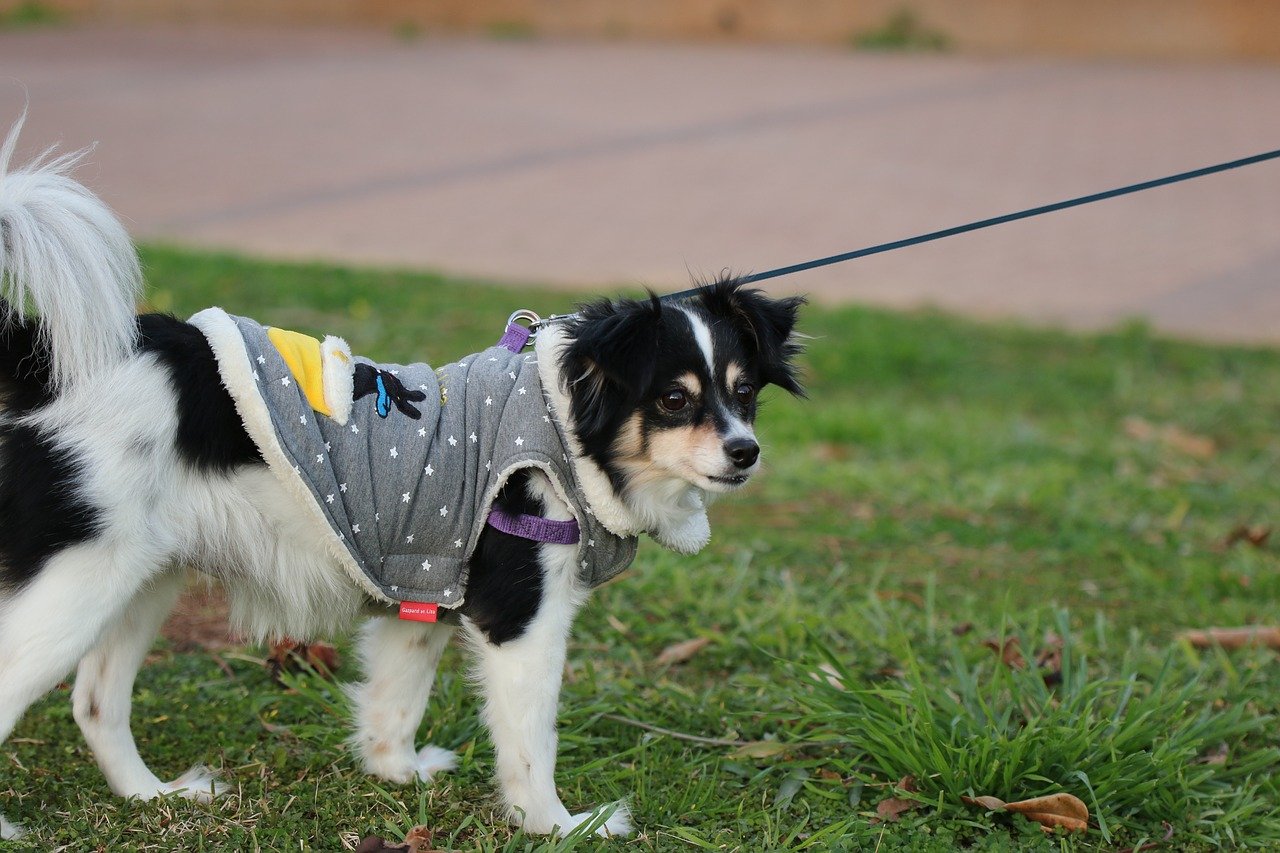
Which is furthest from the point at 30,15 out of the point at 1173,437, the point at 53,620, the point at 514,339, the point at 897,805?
the point at 897,805

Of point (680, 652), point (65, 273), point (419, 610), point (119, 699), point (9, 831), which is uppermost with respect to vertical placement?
point (65, 273)

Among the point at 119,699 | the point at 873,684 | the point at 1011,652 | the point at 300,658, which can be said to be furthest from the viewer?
the point at 1011,652

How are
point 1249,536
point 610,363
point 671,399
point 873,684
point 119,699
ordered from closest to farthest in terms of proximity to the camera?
1. point 610,363
2. point 671,399
3. point 119,699
4. point 873,684
5. point 1249,536

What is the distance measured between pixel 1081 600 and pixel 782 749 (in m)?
1.65

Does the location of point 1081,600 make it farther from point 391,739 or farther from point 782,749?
point 391,739

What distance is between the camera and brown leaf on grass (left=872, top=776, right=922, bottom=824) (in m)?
3.16

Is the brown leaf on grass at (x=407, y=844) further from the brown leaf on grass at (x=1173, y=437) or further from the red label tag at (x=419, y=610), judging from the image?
the brown leaf on grass at (x=1173, y=437)

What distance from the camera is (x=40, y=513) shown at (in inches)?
105

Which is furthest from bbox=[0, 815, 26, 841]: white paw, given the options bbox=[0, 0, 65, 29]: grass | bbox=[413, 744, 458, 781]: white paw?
bbox=[0, 0, 65, 29]: grass

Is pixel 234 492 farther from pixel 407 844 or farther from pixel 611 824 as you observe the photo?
pixel 611 824

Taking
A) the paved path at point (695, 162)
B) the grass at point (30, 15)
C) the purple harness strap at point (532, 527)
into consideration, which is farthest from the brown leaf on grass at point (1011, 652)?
the grass at point (30, 15)

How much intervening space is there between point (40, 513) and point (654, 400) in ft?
4.09

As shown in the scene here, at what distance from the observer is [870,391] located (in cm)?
704

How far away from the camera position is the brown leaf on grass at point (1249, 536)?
508 cm
